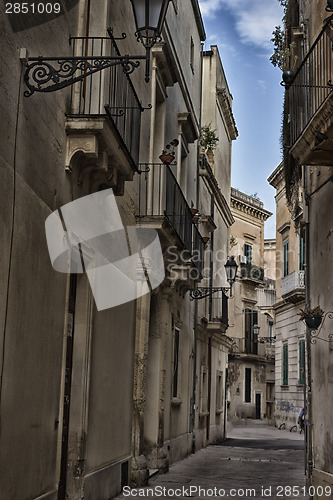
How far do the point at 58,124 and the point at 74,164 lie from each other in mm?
639

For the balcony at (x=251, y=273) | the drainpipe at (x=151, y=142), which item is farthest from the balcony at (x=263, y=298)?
the drainpipe at (x=151, y=142)

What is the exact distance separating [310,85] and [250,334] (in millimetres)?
37171

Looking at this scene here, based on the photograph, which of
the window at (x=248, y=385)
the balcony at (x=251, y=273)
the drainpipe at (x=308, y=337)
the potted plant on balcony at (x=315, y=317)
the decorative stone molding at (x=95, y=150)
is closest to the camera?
the decorative stone molding at (x=95, y=150)

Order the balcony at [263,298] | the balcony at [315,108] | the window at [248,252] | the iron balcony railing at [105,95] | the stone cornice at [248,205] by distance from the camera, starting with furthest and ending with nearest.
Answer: the balcony at [263,298], the window at [248,252], the stone cornice at [248,205], the balcony at [315,108], the iron balcony railing at [105,95]

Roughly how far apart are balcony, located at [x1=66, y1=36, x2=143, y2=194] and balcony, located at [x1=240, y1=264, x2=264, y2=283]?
35.3 m

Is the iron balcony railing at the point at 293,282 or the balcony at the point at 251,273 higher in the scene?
the balcony at the point at 251,273

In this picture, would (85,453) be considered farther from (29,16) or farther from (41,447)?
(29,16)

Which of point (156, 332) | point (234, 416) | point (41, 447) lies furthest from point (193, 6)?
point (234, 416)

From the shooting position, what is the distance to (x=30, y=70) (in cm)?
639

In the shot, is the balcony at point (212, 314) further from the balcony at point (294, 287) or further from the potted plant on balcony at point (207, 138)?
the balcony at point (294, 287)

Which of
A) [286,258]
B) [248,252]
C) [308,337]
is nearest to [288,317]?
[286,258]

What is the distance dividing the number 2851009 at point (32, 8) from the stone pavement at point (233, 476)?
6.72m

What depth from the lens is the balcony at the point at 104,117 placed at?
7457 mm

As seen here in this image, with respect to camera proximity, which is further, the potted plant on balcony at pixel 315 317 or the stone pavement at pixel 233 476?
the stone pavement at pixel 233 476
